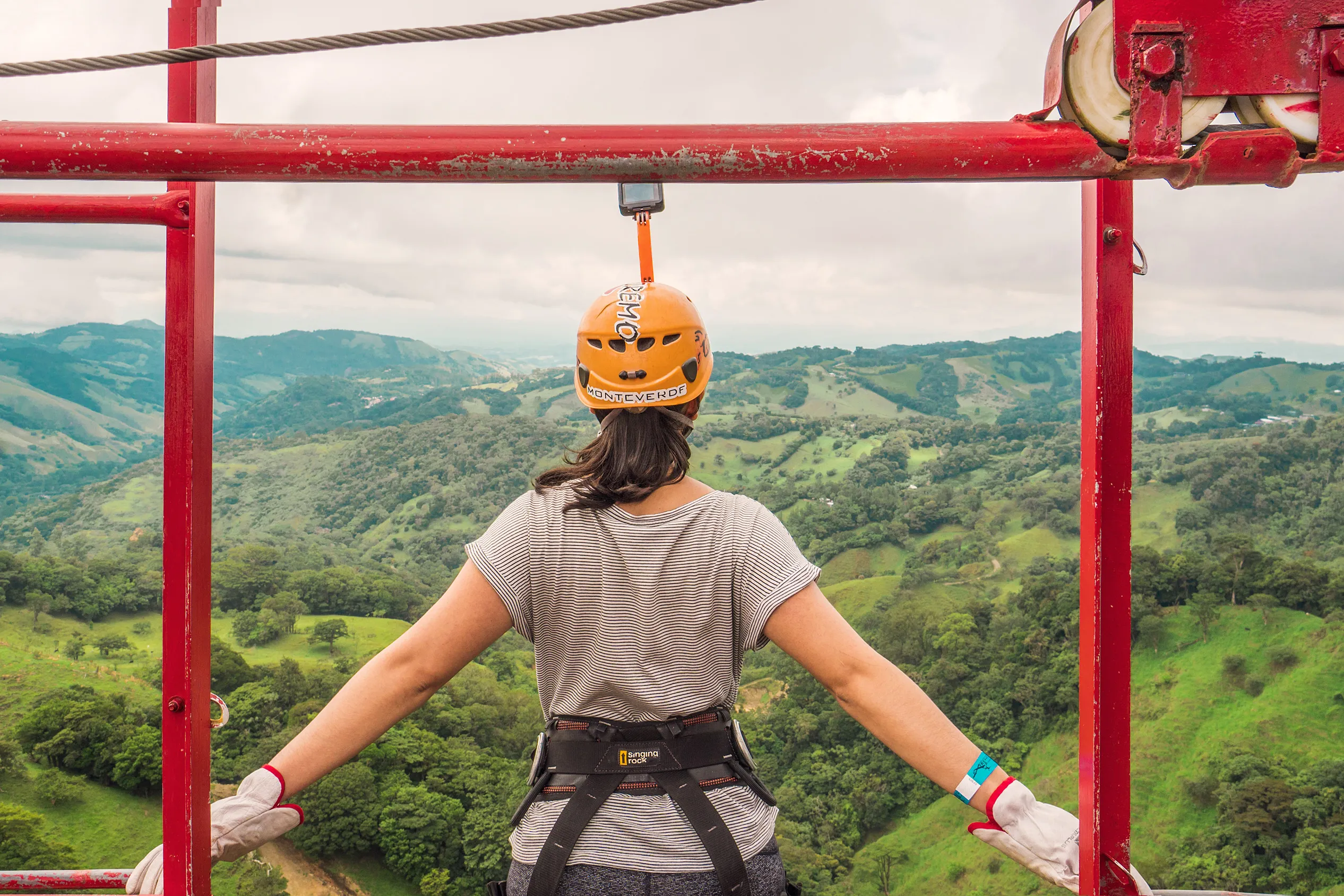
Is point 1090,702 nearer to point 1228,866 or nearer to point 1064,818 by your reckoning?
point 1064,818

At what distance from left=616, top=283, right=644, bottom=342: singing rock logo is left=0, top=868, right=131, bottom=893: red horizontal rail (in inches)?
140

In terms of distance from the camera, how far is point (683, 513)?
96.0 inches

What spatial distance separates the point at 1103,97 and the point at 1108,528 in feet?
4.27

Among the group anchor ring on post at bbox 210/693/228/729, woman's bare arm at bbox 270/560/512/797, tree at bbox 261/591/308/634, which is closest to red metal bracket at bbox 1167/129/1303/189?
woman's bare arm at bbox 270/560/512/797

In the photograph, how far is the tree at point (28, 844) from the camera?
38.6 meters

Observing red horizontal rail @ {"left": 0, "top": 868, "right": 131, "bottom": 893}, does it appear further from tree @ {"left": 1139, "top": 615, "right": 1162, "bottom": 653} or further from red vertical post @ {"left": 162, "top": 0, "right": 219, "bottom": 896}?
tree @ {"left": 1139, "top": 615, "right": 1162, "bottom": 653}

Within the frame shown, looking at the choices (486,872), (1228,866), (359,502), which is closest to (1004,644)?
(1228,866)

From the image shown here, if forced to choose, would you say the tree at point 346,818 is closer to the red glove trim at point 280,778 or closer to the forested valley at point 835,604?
the forested valley at point 835,604

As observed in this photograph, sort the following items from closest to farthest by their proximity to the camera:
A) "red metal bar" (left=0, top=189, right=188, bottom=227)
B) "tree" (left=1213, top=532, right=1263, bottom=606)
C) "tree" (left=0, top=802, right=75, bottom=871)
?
"red metal bar" (left=0, top=189, right=188, bottom=227), "tree" (left=0, top=802, right=75, bottom=871), "tree" (left=1213, top=532, right=1263, bottom=606)

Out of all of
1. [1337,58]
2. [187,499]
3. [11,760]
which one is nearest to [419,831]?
[11,760]

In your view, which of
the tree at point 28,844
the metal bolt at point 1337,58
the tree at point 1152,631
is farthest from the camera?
the tree at point 1152,631

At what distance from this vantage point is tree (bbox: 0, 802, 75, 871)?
38.6 m

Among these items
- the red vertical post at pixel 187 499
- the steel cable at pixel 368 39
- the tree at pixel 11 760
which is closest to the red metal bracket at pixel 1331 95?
the steel cable at pixel 368 39

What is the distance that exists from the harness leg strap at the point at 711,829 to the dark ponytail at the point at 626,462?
78 cm
